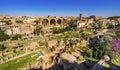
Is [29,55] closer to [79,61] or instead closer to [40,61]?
[40,61]

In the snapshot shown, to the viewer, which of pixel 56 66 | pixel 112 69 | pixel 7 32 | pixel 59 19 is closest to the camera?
pixel 112 69

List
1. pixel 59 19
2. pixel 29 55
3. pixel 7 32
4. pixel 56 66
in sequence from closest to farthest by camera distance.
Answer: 1. pixel 56 66
2. pixel 29 55
3. pixel 7 32
4. pixel 59 19

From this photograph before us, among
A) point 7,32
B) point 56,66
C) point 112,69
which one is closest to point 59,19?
point 7,32

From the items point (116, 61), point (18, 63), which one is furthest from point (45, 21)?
point (116, 61)

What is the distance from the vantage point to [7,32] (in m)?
31.7

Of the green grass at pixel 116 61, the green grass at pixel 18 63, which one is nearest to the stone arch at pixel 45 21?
the green grass at pixel 18 63

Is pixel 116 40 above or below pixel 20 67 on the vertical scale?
above

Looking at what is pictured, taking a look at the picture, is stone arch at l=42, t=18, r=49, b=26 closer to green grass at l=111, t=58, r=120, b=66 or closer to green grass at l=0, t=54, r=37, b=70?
green grass at l=0, t=54, r=37, b=70

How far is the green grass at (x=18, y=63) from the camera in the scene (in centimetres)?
1398

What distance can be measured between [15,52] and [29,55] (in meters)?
1.66

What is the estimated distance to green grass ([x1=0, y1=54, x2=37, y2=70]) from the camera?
14.0 meters

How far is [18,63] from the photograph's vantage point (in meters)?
15.3

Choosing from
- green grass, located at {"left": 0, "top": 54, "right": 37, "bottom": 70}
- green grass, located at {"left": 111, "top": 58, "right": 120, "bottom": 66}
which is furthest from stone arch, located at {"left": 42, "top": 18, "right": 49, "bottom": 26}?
green grass, located at {"left": 111, "top": 58, "right": 120, "bottom": 66}

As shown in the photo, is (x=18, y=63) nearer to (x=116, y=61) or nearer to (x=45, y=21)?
(x=116, y=61)
